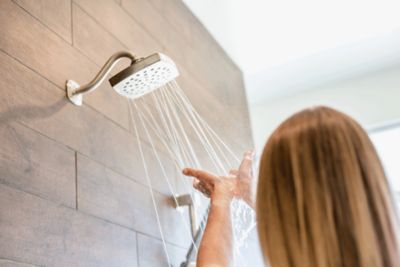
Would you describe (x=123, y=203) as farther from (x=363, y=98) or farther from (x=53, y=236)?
(x=363, y=98)

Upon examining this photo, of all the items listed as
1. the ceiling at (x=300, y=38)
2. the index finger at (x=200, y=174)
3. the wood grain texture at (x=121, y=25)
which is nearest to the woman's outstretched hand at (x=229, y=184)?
the index finger at (x=200, y=174)

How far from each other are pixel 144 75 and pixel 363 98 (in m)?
1.95

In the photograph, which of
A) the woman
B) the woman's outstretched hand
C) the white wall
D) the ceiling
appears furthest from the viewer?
the white wall

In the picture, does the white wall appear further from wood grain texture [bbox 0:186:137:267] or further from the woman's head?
the woman's head

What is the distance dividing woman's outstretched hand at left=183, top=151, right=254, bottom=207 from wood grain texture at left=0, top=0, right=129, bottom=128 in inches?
13.0

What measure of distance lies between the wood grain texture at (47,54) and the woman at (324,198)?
557mm

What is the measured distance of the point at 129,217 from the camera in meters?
1.19

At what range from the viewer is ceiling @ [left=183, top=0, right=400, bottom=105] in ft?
6.89

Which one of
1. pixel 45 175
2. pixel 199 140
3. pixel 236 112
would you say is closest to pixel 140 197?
pixel 45 175

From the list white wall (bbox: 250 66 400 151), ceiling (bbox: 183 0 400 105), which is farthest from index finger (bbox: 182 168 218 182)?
white wall (bbox: 250 66 400 151)

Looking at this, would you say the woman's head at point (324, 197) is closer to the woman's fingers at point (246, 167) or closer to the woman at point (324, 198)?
the woman at point (324, 198)

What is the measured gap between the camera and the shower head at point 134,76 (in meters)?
A: 1.06

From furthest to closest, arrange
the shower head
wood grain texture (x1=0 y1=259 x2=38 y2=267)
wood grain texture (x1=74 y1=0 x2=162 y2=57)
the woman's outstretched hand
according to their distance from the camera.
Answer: wood grain texture (x1=74 y1=0 x2=162 y2=57)
the shower head
the woman's outstretched hand
wood grain texture (x1=0 y1=259 x2=38 y2=267)

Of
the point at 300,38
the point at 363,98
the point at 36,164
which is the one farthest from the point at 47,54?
the point at 363,98
